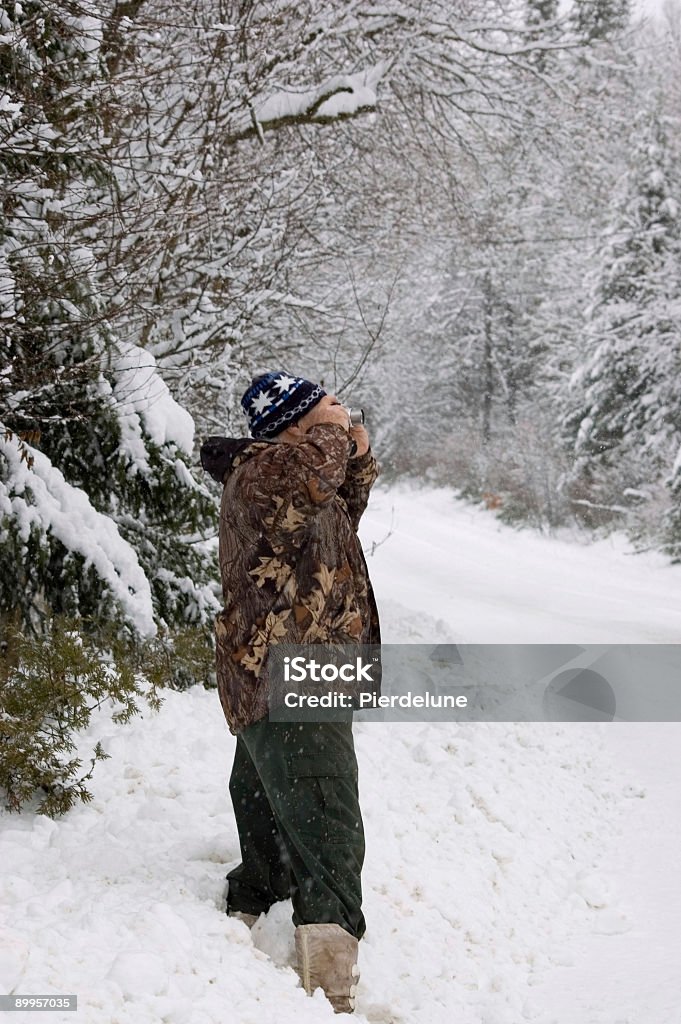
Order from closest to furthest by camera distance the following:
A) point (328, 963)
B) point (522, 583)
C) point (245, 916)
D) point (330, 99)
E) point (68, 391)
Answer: point (328, 963)
point (245, 916)
point (68, 391)
point (330, 99)
point (522, 583)

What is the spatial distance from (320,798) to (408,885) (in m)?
1.07

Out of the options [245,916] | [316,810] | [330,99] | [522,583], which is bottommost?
[522,583]

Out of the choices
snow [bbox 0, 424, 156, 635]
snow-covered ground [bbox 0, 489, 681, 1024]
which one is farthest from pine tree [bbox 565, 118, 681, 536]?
snow [bbox 0, 424, 156, 635]

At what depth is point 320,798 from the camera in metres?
2.95

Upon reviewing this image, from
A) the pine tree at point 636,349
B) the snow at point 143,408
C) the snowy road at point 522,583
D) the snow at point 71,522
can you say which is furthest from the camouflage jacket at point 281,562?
the pine tree at point 636,349

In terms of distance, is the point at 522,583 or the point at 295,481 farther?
the point at 522,583

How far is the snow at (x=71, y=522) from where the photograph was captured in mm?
4500

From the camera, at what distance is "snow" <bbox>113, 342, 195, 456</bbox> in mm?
5051

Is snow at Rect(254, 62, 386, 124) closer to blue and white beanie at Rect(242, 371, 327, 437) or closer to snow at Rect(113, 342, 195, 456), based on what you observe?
snow at Rect(113, 342, 195, 456)

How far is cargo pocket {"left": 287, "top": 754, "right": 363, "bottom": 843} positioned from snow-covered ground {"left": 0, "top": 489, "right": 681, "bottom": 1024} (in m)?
0.40

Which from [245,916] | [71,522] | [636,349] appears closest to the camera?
[245,916]

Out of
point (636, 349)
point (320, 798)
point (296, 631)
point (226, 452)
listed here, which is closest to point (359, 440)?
point (226, 452)

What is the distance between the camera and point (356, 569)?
10.4ft

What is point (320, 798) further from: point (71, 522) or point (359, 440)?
point (71, 522)
